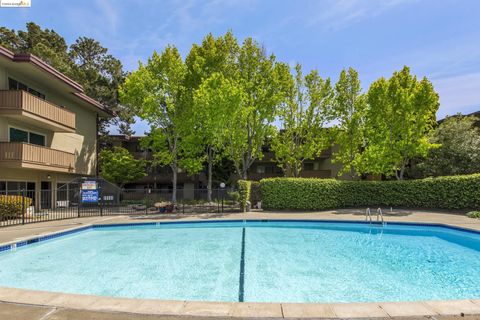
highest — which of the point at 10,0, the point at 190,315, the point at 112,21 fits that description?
the point at 112,21

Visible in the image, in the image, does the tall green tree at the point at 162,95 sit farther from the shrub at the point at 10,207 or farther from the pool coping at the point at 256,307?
the pool coping at the point at 256,307

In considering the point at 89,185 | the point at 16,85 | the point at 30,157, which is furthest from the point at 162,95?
the point at 30,157

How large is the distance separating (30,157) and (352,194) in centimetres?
2177

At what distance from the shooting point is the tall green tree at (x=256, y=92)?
1012 inches

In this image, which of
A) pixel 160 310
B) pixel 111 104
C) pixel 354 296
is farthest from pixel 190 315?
Answer: pixel 111 104

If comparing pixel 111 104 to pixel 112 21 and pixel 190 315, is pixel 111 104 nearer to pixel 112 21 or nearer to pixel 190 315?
pixel 112 21

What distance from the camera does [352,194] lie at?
24.1 metres

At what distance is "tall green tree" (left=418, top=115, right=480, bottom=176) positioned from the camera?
25609 millimetres

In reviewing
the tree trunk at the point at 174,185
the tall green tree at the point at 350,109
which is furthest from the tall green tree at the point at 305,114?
the tree trunk at the point at 174,185

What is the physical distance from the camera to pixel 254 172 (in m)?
41.4

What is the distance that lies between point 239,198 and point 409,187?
12372mm

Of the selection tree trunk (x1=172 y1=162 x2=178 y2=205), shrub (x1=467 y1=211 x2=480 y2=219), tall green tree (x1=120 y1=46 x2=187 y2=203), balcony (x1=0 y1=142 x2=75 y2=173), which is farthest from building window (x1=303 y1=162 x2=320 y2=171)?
balcony (x1=0 y1=142 x2=75 y2=173)

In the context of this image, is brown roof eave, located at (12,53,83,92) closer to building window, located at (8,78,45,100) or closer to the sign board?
building window, located at (8,78,45,100)

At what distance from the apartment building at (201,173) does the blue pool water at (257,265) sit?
74.4ft
